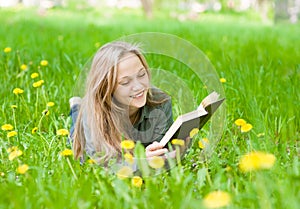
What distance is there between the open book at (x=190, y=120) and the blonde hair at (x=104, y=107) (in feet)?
0.67

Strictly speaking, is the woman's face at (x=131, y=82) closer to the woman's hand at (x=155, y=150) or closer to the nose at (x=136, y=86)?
the nose at (x=136, y=86)

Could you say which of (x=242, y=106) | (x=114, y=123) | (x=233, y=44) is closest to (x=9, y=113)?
(x=114, y=123)

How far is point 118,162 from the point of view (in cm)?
173

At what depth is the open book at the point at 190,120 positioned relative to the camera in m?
1.62

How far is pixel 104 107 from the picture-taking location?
6.01 ft

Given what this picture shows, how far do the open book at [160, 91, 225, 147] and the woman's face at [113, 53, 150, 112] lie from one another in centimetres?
18

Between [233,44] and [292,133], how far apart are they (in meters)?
2.40

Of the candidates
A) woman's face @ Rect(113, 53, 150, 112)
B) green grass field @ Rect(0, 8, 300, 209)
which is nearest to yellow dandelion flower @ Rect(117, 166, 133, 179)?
green grass field @ Rect(0, 8, 300, 209)

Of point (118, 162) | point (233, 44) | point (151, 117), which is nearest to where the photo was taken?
point (118, 162)

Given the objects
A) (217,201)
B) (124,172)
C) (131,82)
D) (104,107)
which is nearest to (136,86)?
(131,82)

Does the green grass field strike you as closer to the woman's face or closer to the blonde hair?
the blonde hair

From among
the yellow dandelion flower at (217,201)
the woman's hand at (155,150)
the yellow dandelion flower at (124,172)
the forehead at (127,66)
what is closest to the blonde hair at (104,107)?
the forehead at (127,66)

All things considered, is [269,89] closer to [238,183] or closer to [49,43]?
[238,183]

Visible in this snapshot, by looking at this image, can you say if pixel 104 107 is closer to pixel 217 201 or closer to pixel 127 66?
pixel 127 66
